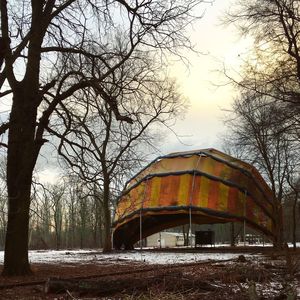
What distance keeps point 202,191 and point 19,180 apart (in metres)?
15.0

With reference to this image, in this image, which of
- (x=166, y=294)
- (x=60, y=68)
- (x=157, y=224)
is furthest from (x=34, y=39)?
(x=157, y=224)

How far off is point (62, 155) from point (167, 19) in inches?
184

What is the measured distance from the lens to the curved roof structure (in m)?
24.8

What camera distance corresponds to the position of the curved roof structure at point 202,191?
24.8 metres

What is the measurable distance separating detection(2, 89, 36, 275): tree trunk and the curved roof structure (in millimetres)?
12588

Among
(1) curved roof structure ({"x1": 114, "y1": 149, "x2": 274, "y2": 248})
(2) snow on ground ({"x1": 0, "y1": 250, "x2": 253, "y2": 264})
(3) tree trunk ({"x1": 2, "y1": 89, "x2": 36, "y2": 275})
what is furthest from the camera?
(1) curved roof structure ({"x1": 114, "y1": 149, "x2": 274, "y2": 248})

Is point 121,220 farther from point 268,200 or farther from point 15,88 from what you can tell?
point 15,88

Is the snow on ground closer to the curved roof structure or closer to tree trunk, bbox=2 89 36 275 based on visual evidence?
the curved roof structure

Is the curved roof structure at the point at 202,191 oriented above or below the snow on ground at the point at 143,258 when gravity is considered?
above

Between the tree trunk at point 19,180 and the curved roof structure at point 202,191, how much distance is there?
1259cm

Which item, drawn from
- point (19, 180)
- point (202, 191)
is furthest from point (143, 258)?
point (19, 180)

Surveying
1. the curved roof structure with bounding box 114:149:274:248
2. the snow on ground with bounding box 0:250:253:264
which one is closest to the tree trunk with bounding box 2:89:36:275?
the snow on ground with bounding box 0:250:253:264

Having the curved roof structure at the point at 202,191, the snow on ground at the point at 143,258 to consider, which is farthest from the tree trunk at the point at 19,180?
the curved roof structure at the point at 202,191

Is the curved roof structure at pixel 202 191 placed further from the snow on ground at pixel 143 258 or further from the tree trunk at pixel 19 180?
the tree trunk at pixel 19 180
